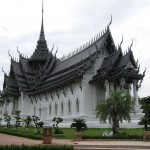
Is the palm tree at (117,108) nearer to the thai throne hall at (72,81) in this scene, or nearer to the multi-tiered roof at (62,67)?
the thai throne hall at (72,81)

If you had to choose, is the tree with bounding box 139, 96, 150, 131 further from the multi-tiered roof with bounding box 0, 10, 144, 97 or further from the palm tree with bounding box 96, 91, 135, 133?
the multi-tiered roof with bounding box 0, 10, 144, 97

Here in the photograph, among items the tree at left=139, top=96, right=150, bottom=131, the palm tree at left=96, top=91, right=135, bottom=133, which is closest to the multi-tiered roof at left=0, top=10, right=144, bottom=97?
the tree at left=139, top=96, right=150, bottom=131

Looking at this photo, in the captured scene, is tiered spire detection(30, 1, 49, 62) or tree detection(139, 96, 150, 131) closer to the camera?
tree detection(139, 96, 150, 131)

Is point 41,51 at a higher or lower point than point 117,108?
higher

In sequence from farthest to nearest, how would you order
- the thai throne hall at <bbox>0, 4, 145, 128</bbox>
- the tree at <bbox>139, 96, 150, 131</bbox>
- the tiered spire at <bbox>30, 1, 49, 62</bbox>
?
the tiered spire at <bbox>30, 1, 49, 62</bbox> < the thai throne hall at <bbox>0, 4, 145, 128</bbox> < the tree at <bbox>139, 96, 150, 131</bbox>

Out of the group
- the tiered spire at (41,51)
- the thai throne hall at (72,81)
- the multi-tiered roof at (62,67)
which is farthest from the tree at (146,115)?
the tiered spire at (41,51)

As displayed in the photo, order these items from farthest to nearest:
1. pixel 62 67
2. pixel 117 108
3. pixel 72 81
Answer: pixel 62 67 < pixel 72 81 < pixel 117 108

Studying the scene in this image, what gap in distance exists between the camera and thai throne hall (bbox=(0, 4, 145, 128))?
104 ft

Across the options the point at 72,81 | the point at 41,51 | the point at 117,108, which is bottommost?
the point at 117,108

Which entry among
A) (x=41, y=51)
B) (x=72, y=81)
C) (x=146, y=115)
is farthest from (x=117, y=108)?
(x=41, y=51)

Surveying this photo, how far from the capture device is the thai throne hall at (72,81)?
104 ft

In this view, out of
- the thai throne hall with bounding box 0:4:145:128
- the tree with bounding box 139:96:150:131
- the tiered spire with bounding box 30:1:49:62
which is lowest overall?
the tree with bounding box 139:96:150:131

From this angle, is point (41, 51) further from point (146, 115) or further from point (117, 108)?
point (117, 108)

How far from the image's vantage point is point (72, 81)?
34.8 meters
